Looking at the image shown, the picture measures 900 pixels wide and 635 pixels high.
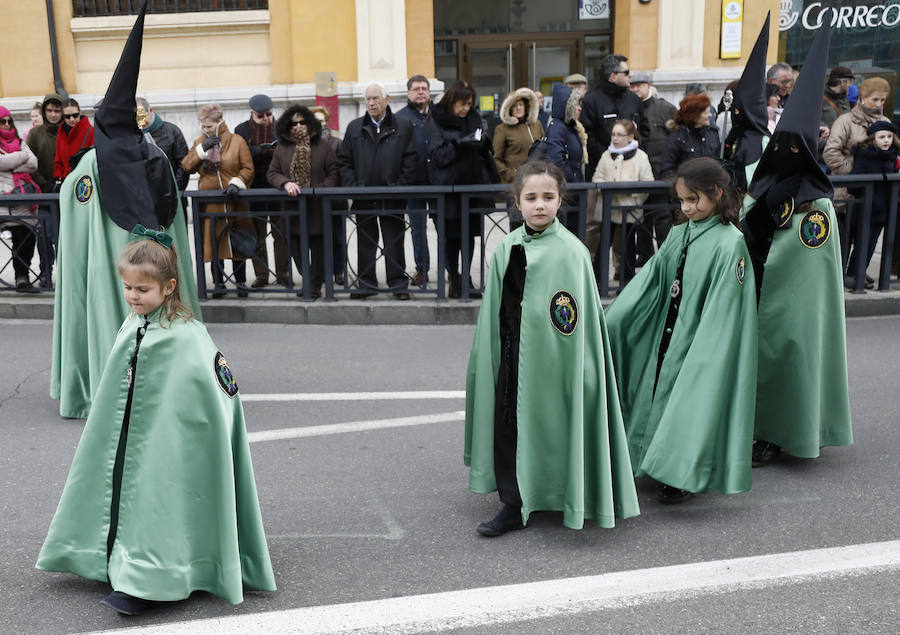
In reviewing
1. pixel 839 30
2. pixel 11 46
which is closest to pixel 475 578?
pixel 11 46

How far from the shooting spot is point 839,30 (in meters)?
15.9

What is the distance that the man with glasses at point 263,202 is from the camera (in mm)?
8539

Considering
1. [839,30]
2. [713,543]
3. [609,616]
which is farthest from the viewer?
[839,30]

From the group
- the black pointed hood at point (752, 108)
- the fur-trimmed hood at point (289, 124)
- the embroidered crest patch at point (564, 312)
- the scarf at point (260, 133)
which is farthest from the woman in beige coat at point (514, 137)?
the embroidered crest patch at point (564, 312)

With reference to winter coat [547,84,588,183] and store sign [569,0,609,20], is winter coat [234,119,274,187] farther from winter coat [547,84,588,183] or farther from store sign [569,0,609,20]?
store sign [569,0,609,20]

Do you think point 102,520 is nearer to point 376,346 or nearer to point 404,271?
point 376,346

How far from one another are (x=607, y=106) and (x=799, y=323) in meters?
5.22

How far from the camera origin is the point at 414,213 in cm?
823

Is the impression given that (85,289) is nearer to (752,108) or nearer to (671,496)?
(671,496)

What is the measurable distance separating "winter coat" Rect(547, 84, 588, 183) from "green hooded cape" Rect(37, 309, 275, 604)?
5.46 m

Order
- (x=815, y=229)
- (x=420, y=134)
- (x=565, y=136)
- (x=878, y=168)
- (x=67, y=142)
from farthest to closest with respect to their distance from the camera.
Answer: (x=67, y=142), (x=878, y=168), (x=420, y=134), (x=565, y=136), (x=815, y=229)

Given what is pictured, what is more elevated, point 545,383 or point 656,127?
point 656,127

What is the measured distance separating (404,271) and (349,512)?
14.3 feet

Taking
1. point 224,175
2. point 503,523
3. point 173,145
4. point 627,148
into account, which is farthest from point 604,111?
point 503,523
